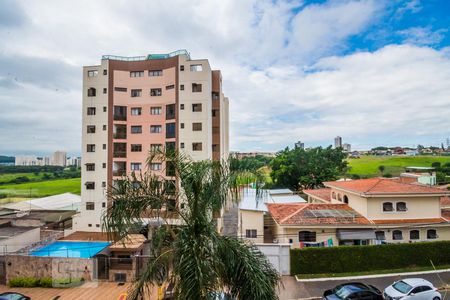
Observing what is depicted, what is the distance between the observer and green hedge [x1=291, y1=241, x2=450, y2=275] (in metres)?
17.9

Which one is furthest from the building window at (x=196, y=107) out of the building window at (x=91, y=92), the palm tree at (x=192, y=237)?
the palm tree at (x=192, y=237)

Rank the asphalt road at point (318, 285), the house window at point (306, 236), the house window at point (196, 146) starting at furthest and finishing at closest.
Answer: the house window at point (196, 146) < the house window at point (306, 236) < the asphalt road at point (318, 285)

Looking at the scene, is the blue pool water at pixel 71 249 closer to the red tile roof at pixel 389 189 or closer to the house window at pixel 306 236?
the house window at pixel 306 236

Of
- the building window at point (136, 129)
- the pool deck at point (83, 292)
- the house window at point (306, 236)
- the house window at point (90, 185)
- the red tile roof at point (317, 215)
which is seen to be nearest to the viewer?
the pool deck at point (83, 292)

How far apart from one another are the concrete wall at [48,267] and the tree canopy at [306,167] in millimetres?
33489

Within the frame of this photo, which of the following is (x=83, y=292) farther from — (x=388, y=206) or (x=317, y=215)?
(x=388, y=206)

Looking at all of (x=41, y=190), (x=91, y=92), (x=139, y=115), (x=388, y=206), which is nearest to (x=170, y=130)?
(x=139, y=115)

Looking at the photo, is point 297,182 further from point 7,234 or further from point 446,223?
point 7,234

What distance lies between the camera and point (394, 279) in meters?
16.7

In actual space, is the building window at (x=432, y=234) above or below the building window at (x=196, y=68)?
below

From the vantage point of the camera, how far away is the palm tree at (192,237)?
604 cm

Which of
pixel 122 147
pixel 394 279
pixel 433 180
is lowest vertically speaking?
pixel 394 279

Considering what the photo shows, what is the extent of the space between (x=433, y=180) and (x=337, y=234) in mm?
25139

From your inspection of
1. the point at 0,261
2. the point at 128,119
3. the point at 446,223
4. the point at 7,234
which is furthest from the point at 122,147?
the point at 446,223
